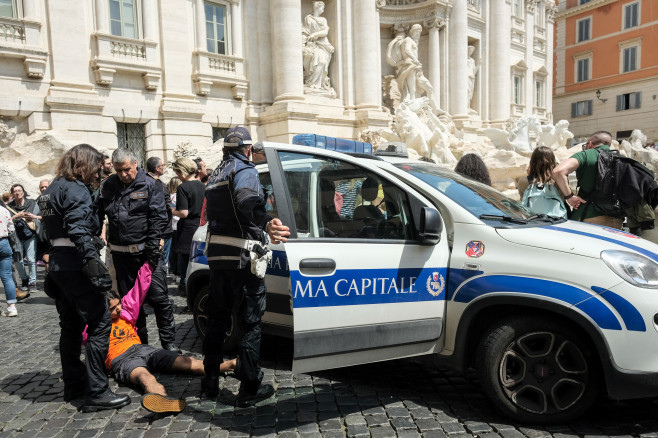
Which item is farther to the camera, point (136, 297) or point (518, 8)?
point (518, 8)

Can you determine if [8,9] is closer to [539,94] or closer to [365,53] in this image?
[365,53]

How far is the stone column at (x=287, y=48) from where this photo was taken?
1631cm

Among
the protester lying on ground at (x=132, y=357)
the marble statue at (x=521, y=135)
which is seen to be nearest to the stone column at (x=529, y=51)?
the marble statue at (x=521, y=135)

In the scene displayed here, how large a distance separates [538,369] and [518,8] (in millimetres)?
31797

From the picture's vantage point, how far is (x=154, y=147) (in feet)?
47.9

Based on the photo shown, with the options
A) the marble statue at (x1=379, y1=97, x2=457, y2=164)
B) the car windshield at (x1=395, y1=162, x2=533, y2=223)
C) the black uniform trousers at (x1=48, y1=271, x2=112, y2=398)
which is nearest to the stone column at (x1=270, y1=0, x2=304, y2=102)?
the marble statue at (x1=379, y1=97, x2=457, y2=164)

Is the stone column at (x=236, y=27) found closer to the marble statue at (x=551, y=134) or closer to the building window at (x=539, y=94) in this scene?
the marble statue at (x=551, y=134)

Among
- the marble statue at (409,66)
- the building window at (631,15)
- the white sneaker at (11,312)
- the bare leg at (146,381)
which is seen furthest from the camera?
the building window at (631,15)

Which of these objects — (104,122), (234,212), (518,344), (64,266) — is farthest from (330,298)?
(104,122)

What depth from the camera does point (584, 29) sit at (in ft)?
125

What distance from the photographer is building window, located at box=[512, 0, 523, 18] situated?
95.7 feet

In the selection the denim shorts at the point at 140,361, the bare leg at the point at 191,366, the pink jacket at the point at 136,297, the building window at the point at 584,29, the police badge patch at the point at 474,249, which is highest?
the building window at the point at 584,29

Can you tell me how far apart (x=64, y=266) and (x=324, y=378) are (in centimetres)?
214

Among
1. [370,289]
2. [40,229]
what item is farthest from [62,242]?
[40,229]
